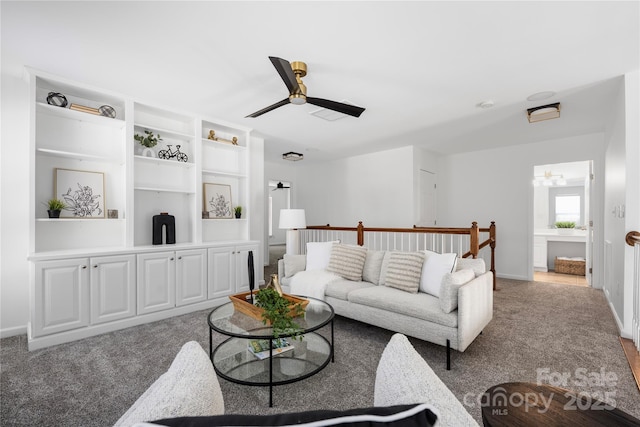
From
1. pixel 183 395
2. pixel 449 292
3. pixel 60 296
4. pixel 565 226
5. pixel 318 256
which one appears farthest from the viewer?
pixel 565 226

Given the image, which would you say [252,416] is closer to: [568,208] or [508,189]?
[508,189]

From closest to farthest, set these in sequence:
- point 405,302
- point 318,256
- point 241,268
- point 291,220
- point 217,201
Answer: point 405,302 < point 318,256 < point 241,268 < point 217,201 < point 291,220

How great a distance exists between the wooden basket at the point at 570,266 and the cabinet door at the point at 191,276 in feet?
22.1

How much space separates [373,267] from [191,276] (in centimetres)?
225

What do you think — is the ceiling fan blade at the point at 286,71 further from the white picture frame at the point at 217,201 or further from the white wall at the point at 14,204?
the white wall at the point at 14,204

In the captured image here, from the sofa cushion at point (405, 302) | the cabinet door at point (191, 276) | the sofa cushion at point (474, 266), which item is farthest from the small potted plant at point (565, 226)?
the cabinet door at point (191, 276)

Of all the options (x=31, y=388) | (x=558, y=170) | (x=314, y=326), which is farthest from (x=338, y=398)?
(x=558, y=170)

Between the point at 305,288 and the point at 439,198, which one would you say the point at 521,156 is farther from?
the point at 305,288

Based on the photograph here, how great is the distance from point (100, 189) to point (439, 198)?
6.07 metres

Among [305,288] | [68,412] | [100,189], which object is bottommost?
[68,412]

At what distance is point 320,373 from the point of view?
2232 millimetres

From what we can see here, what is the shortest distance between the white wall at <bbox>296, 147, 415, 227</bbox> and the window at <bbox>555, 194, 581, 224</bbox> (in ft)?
14.1

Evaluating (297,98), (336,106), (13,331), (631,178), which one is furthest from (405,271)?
(13,331)

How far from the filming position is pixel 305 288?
3363 millimetres
